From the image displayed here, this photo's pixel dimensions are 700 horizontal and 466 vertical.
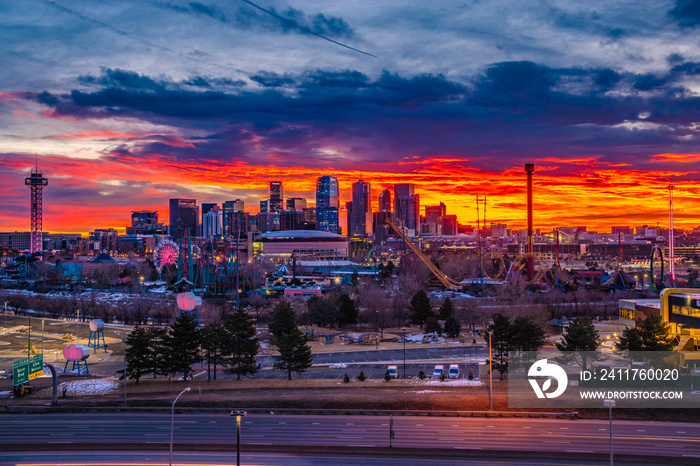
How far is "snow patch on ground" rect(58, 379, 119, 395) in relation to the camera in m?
36.6

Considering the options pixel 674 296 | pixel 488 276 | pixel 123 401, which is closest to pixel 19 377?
pixel 123 401

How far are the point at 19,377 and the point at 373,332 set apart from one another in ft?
121

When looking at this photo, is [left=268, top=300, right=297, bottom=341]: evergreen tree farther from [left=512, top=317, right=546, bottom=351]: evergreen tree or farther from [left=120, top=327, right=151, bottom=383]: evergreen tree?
[left=512, top=317, right=546, bottom=351]: evergreen tree

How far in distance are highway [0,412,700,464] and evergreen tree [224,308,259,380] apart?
34.6ft

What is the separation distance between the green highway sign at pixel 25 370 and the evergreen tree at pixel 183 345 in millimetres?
8473

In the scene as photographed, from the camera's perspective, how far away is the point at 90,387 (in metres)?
37.5

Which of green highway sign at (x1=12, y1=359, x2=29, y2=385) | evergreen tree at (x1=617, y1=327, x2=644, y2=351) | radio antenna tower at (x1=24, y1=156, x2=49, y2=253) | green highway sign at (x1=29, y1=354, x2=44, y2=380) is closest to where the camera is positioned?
green highway sign at (x1=12, y1=359, x2=29, y2=385)

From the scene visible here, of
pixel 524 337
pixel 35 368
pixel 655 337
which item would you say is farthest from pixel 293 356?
pixel 655 337

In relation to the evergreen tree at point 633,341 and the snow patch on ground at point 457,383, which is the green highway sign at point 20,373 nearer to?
the snow patch on ground at point 457,383

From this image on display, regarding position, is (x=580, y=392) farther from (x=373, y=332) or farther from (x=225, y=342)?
(x=373, y=332)

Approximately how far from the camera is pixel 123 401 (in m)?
33.1

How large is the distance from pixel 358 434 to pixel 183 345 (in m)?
18.2

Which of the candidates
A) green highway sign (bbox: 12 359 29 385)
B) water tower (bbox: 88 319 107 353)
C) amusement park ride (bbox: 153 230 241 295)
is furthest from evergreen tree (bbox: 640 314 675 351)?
amusement park ride (bbox: 153 230 241 295)

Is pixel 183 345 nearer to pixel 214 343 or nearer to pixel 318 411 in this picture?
pixel 214 343
